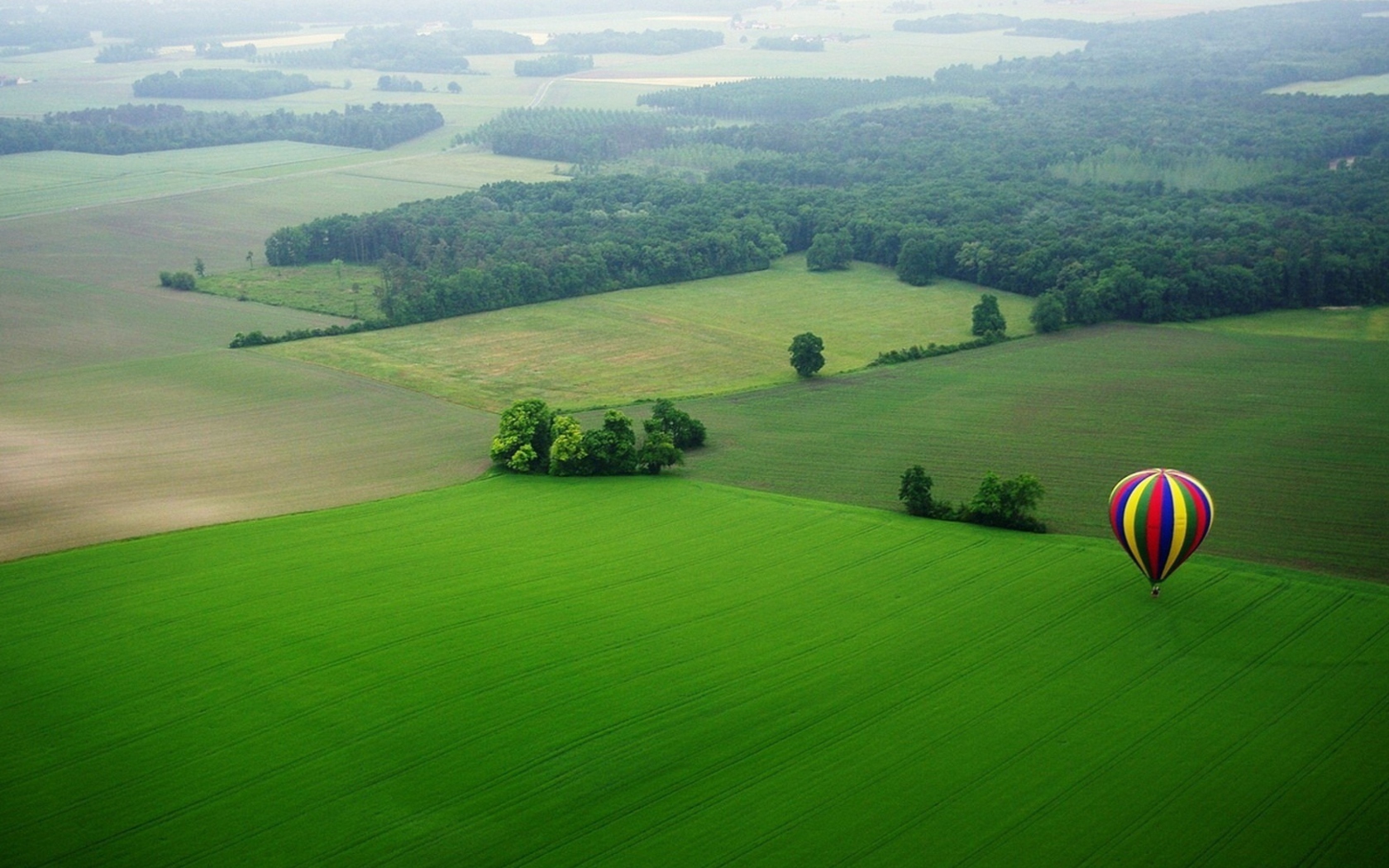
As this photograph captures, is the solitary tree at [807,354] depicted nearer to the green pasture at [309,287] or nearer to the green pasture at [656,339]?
the green pasture at [656,339]

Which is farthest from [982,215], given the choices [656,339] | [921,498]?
[921,498]

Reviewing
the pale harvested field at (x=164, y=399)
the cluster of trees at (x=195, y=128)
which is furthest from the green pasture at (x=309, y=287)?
the cluster of trees at (x=195, y=128)

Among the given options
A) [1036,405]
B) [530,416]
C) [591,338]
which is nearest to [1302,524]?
[1036,405]

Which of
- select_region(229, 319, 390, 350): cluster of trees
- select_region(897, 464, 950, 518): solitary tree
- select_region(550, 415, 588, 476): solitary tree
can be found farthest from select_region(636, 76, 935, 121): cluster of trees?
select_region(897, 464, 950, 518): solitary tree

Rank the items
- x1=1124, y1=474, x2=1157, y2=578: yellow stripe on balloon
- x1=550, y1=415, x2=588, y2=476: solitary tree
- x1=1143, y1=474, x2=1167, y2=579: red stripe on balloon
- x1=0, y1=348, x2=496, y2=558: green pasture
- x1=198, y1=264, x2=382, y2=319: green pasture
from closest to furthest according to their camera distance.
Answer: x1=1143, y1=474, x2=1167, y2=579: red stripe on balloon
x1=1124, y1=474, x2=1157, y2=578: yellow stripe on balloon
x1=0, y1=348, x2=496, y2=558: green pasture
x1=550, y1=415, x2=588, y2=476: solitary tree
x1=198, y1=264, x2=382, y2=319: green pasture

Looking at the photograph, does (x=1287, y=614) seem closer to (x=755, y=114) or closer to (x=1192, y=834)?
(x=1192, y=834)

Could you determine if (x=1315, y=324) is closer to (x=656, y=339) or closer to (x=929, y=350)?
(x=929, y=350)

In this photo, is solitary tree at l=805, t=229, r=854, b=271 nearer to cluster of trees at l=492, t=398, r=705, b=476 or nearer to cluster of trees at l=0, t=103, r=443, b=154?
cluster of trees at l=492, t=398, r=705, b=476

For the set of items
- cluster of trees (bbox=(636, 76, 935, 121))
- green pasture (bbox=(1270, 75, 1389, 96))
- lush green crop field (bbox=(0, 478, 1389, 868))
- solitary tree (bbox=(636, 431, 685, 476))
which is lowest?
lush green crop field (bbox=(0, 478, 1389, 868))
